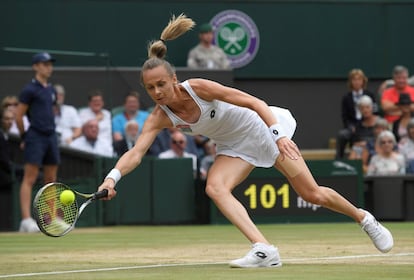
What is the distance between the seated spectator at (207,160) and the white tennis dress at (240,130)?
21.9ft

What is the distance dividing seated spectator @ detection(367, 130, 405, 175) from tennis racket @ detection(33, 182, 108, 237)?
8430 mm

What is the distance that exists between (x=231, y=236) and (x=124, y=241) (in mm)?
1351

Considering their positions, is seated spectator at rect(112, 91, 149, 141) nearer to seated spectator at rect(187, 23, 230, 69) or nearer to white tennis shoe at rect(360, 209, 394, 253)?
seated spectator at rect(187, 23, 230, 69)

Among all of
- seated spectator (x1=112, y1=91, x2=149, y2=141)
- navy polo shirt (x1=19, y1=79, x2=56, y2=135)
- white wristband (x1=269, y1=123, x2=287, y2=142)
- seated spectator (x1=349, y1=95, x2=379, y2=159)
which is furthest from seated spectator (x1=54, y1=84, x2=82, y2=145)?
white wristband (x1=269, y1=123, x2=287, y2=142)

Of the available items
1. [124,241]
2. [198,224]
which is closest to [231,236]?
[124,241]

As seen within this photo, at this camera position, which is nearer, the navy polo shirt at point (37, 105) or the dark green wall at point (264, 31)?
the navy polo shirt at point (37, 105)

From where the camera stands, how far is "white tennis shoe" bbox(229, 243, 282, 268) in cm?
842

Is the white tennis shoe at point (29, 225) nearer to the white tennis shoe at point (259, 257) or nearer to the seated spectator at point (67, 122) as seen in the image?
the seated spectator at point (67, 122)

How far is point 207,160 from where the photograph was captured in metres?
16.2

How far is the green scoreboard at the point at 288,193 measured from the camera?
616 inches

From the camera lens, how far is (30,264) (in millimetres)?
9266

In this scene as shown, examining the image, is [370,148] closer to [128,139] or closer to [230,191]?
[128,139]

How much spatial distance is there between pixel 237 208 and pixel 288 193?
7.31m

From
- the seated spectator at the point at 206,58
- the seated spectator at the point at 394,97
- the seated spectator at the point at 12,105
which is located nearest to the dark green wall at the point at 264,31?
the seated spectator at the point at 206,58
